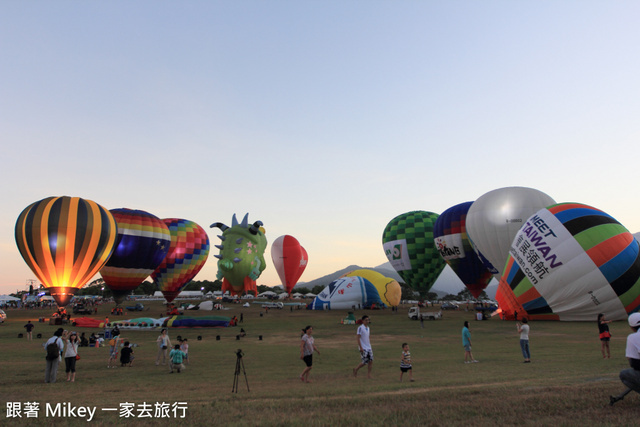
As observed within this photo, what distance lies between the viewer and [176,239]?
160 ft

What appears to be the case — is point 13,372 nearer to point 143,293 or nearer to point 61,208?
point 61,208

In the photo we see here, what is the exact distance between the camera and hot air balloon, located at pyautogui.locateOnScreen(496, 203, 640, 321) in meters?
25.6

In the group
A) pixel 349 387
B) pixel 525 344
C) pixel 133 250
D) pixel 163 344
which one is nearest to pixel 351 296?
pixel 133 250

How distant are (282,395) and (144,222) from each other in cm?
3764

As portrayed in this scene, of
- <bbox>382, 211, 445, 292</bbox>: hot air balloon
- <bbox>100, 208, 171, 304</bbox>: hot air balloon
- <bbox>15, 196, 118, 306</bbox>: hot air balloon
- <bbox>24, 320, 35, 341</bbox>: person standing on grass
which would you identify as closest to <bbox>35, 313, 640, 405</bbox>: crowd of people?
<bbox>24, 320, 35, 341</bbox>: person standing on grass

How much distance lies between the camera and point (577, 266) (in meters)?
25.9

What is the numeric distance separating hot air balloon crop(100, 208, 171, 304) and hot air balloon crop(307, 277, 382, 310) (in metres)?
19.4

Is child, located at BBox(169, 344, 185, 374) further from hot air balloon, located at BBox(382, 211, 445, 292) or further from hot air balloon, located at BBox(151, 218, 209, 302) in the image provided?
hot air balloon, located at BBox(382, 211, 445, 292)

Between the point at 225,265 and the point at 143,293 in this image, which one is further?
the point at 143,293

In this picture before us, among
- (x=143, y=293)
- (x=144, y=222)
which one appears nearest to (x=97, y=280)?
(x=143, y=293)

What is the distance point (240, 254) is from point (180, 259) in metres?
11.0

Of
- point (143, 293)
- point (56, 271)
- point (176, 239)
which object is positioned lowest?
point (143, 293)

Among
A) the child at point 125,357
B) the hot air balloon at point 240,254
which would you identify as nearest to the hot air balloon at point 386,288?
the hot air balloon at point 240,254

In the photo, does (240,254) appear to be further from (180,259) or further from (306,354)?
(306,354)
